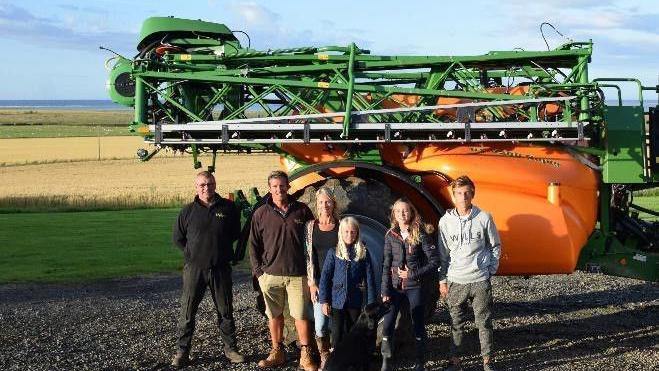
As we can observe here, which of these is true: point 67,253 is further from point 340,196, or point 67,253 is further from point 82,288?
point 340,196

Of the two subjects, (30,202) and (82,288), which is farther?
(30,202)

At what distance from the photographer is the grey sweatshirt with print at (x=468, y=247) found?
701cm

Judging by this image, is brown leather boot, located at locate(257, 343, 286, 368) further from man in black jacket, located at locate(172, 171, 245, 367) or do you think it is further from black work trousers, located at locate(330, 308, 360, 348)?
black work trousers, located at locate(330, 308, 360, 348)

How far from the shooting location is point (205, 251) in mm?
7594

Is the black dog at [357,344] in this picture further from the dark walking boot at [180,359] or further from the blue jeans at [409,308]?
the dark walking boot at [180,359]

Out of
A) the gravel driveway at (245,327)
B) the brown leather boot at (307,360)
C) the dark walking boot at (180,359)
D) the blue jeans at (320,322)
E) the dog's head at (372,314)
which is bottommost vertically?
the gravel driveway at (245,327)

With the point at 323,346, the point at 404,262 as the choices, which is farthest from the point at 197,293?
the point at 404,262

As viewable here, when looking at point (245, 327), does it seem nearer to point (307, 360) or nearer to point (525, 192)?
point (307, 360)

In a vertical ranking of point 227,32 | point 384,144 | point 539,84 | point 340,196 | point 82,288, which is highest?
point 227,32

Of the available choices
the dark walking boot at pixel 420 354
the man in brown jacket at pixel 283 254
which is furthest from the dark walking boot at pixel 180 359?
the dark walking boot at pixel 420 354

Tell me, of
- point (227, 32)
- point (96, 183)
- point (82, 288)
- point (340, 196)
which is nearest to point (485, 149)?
point (340, 196)

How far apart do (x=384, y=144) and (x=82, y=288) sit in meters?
6.23

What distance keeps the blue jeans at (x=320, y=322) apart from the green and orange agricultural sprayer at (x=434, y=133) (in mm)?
936

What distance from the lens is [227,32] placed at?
900cm
